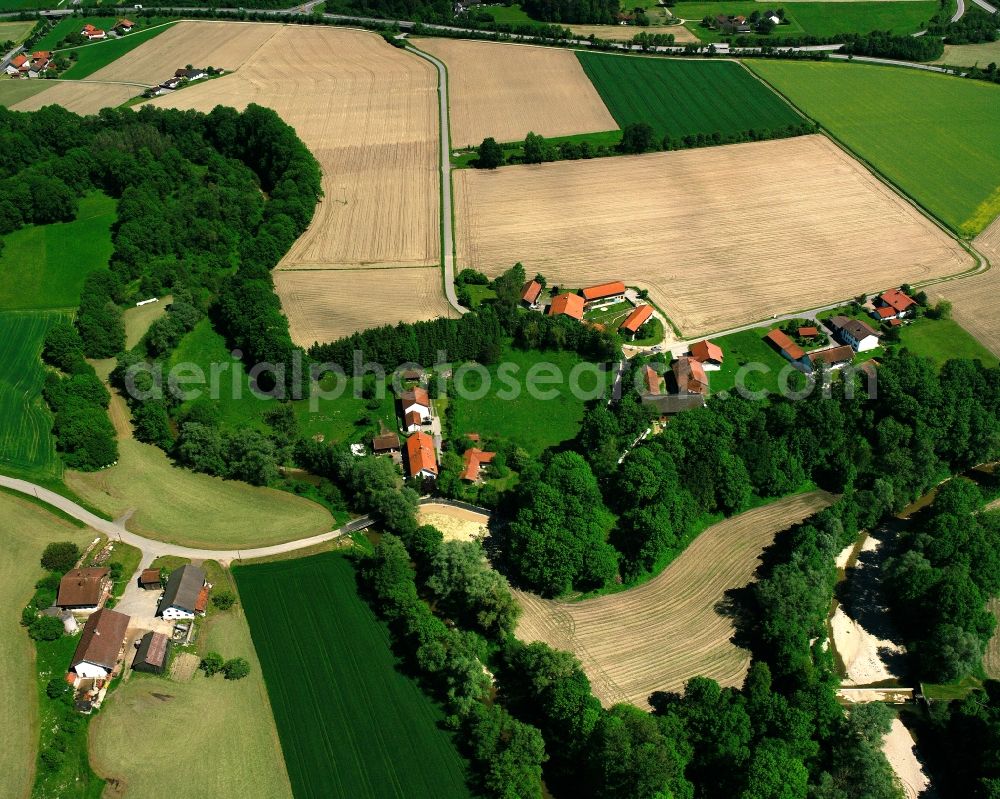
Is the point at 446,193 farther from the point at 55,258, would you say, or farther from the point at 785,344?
the point at 785,344

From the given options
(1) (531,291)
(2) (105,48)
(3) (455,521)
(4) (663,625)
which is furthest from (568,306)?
(2) (105,48)

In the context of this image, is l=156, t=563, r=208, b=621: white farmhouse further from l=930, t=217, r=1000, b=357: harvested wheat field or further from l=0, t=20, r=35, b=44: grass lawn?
l=0, t=20, r=35, b=44: grass lawn

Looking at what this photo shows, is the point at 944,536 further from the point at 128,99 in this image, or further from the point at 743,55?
the point at 128,99

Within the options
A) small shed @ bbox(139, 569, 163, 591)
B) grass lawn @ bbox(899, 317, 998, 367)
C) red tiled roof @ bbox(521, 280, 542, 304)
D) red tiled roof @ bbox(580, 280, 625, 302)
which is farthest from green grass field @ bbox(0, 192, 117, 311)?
grass lawn @ bbox(899, 317, 998, 367)

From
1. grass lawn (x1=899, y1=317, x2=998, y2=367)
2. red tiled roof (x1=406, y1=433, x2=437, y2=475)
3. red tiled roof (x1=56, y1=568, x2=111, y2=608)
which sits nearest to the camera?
red tiled roof (x1=56, y1=568, x2=111, y2=608)

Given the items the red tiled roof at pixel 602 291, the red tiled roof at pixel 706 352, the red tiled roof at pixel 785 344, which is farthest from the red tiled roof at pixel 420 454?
the red tiled roof at pixel 785 344
